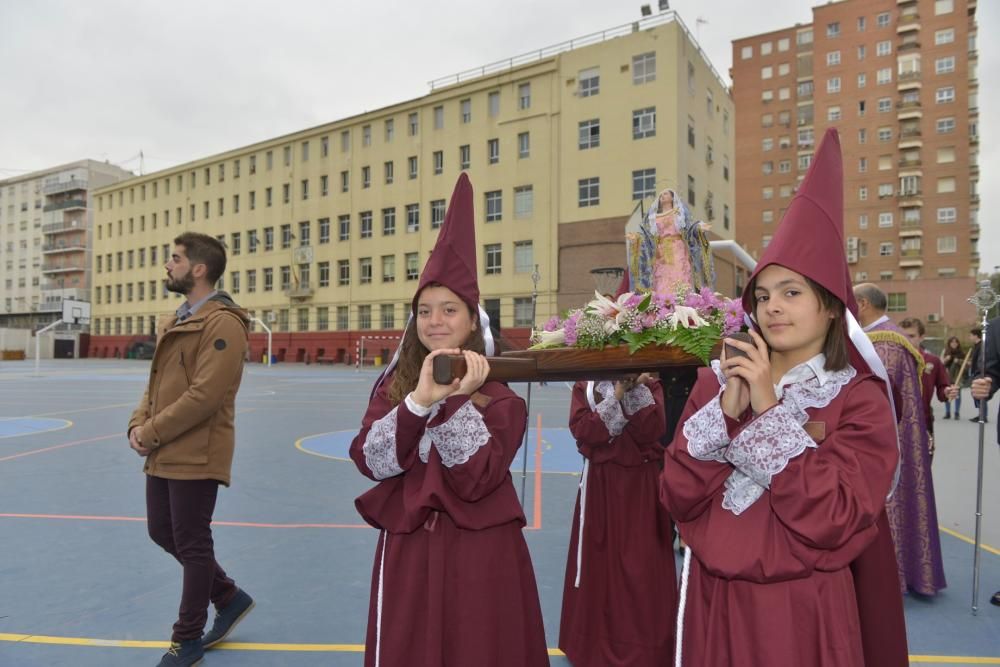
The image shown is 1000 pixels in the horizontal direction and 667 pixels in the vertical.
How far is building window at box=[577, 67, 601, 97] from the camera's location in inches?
1374

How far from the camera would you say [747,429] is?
1746mm

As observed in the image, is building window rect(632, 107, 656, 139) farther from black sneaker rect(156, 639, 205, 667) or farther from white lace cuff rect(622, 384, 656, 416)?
black sneaker rect(156, 639, 205, 667)

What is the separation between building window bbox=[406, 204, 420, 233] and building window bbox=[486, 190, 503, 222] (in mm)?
5089

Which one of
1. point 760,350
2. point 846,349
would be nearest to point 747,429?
point 760,350

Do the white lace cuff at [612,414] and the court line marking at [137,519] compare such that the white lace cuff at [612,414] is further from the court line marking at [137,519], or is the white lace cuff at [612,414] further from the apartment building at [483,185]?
the apartment building at [483,185]

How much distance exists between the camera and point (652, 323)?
8.75 ft

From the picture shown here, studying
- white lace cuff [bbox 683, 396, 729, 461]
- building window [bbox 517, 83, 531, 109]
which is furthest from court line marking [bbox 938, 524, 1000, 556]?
building window [bbox 517, 83, 531, 109]

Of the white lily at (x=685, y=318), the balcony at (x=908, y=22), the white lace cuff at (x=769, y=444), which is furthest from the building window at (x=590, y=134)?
the balcony at (x=908, y=22)

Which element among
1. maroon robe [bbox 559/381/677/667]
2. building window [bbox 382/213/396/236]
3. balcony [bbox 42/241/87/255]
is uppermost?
balcony [bbox 42/241/87/255]

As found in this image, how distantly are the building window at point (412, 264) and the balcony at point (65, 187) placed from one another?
179 feet

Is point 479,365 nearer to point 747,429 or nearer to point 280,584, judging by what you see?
point 747,429

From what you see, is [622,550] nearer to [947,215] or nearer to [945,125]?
[947,215]

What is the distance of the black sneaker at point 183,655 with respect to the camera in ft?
10.2

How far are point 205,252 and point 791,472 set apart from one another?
3161mm
